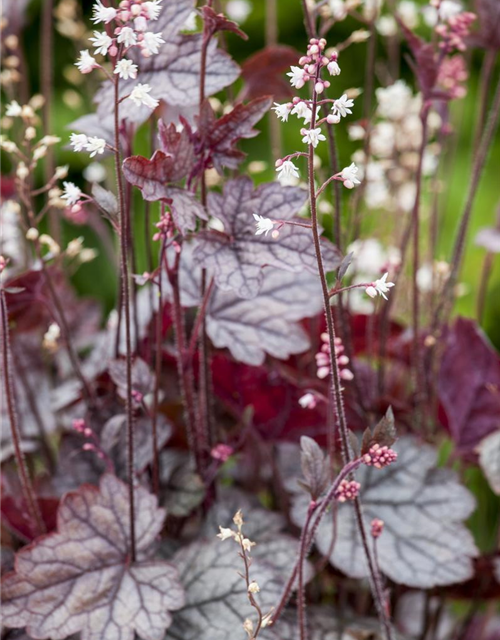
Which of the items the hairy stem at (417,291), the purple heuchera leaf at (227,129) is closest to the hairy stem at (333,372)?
the purple heuchera leaf at (227,129)

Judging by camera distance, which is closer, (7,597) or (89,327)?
(7,597)

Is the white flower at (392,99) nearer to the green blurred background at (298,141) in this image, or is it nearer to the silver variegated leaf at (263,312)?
the silver variegated leaf at (263,312)

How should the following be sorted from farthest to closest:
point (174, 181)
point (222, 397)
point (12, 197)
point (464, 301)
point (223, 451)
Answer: point (464, 301) → point (12, 197) → point (222, 397) → point (223, 451) → point (174, 181)

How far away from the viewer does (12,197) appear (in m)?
0.97

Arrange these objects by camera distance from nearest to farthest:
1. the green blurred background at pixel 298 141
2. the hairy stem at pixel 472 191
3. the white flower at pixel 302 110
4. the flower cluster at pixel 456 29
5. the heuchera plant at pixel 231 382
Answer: the white flower at pixel 302 110 → the heuchera plant at pixel 231 382 → the flower cluster at pixel 456 29 → the hairy stem at pixel 472 191 → the green blurred background at pixel 298 141

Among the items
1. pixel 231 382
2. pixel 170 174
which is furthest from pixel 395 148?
pixel 170 174

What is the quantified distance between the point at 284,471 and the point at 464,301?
1.43 meters

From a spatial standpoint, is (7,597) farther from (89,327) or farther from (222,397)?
(89,327)

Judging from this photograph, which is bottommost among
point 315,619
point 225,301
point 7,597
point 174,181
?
point 315,619

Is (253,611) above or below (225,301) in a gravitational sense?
below

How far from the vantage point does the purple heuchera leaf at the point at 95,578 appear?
24.3 inches

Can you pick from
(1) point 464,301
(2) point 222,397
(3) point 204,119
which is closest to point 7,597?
(2) point 222,397

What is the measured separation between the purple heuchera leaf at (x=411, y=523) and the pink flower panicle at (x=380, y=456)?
0.74 feet

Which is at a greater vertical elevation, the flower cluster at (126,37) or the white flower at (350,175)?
the flower cluster at (126,37)
